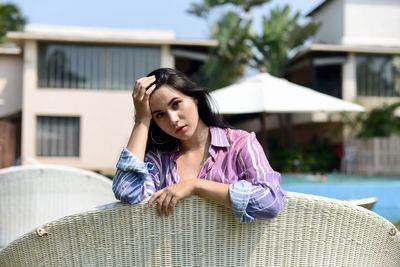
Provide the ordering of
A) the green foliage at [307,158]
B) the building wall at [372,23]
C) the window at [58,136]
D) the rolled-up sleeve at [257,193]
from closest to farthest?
the rolled-up sleeve at [257,193], the green foliage at [307,158], the window at [58,136], the building wall at [372,23]

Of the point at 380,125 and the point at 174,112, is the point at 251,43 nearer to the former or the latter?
the point at 380,125

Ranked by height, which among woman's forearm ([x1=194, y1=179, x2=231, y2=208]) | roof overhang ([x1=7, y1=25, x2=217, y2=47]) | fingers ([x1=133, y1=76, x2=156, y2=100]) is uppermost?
roof overhang ([x1=7, y1=25, x2=217, y2=47])

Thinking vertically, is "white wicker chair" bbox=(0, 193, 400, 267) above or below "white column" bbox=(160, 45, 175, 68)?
below

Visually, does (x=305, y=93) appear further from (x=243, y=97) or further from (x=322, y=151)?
(x=322, y=151)

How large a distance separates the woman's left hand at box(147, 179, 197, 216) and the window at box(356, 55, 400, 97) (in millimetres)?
19883

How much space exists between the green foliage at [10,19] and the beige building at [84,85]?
1269cm

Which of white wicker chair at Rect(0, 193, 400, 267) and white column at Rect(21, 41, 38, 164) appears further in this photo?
white column at Rect(21, 41, 38, 164)

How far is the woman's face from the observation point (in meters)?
1.69

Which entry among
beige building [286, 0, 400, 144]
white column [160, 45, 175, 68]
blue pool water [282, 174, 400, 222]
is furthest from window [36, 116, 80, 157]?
blue pool water [282, 174, 400, 222]

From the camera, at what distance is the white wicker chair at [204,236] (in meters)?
1.42

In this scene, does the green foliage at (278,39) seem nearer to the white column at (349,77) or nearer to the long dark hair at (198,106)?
→ the white column at (349,77)

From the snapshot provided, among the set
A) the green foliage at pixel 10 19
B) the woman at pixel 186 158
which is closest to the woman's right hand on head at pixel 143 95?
the woman at pixel 186 158

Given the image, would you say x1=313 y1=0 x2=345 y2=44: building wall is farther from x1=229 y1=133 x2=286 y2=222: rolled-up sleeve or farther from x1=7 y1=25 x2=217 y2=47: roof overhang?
x1=229 y1=133 x2=286 y2=222: rolled-up sleeve

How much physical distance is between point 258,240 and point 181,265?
0.62 feet
